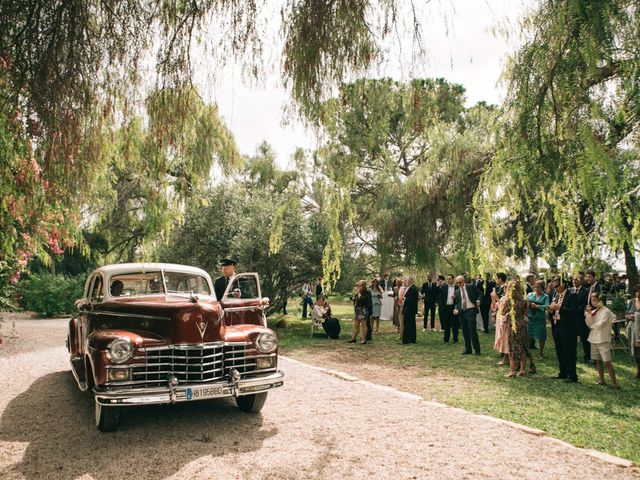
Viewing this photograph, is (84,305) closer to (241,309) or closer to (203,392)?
(241,309)

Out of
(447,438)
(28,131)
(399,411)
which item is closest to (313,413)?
(399,411)

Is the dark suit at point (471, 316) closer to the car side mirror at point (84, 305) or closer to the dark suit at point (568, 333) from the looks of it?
the dark suit at point (568, 333)

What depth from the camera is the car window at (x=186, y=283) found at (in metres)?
7.00

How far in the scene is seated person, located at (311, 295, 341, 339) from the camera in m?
15.4

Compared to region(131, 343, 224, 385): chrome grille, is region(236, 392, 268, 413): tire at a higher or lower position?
lower

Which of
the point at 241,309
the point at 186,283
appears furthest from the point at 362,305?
the point at 186,283

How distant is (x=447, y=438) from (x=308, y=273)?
12507 millimetres

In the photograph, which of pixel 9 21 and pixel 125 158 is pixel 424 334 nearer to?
pixel 125 158

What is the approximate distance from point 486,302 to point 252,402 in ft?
40.2

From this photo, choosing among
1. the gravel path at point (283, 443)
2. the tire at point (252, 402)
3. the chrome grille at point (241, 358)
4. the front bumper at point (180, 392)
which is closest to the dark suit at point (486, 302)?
the gravel path at point (283, 443)

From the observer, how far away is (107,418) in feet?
17.3

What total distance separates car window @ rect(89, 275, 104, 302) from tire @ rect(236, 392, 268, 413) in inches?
96.3

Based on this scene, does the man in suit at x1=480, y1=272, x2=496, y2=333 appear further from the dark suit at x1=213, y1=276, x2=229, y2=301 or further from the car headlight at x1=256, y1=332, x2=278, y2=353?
the car headlight at x1=256, y1=332, x2=278, y2=353

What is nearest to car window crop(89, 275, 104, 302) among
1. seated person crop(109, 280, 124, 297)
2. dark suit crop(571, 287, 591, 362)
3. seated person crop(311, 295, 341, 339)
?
seated person crop(109, 280, 124, 297)
